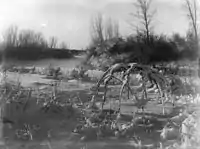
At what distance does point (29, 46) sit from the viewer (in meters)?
1.83

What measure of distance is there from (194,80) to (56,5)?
1.12 m

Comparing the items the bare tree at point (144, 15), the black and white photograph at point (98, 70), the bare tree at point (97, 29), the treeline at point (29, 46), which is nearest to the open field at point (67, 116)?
the black and white photograph at point (98, 70)

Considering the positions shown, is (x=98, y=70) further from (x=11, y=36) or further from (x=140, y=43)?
(x=11, y=36)

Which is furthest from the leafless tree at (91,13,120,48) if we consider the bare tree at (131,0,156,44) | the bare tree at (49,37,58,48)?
the bare tree at (49,37,58,48)

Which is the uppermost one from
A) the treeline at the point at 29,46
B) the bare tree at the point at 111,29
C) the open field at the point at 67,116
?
the bare tree at the point at 111,29

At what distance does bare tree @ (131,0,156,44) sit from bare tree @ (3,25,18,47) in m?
0.85

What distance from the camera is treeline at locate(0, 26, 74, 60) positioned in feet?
5.90

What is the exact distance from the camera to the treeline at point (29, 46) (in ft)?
5.90

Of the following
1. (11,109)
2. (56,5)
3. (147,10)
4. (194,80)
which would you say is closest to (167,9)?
(147,10)

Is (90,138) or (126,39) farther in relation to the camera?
(126,39)

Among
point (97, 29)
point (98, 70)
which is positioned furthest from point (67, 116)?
point (97, 29)

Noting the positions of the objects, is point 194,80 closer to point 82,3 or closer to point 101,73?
point 101,73

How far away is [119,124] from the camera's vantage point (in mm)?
1681

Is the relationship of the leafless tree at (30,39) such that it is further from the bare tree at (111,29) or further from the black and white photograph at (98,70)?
the bare tree at (111,29)
